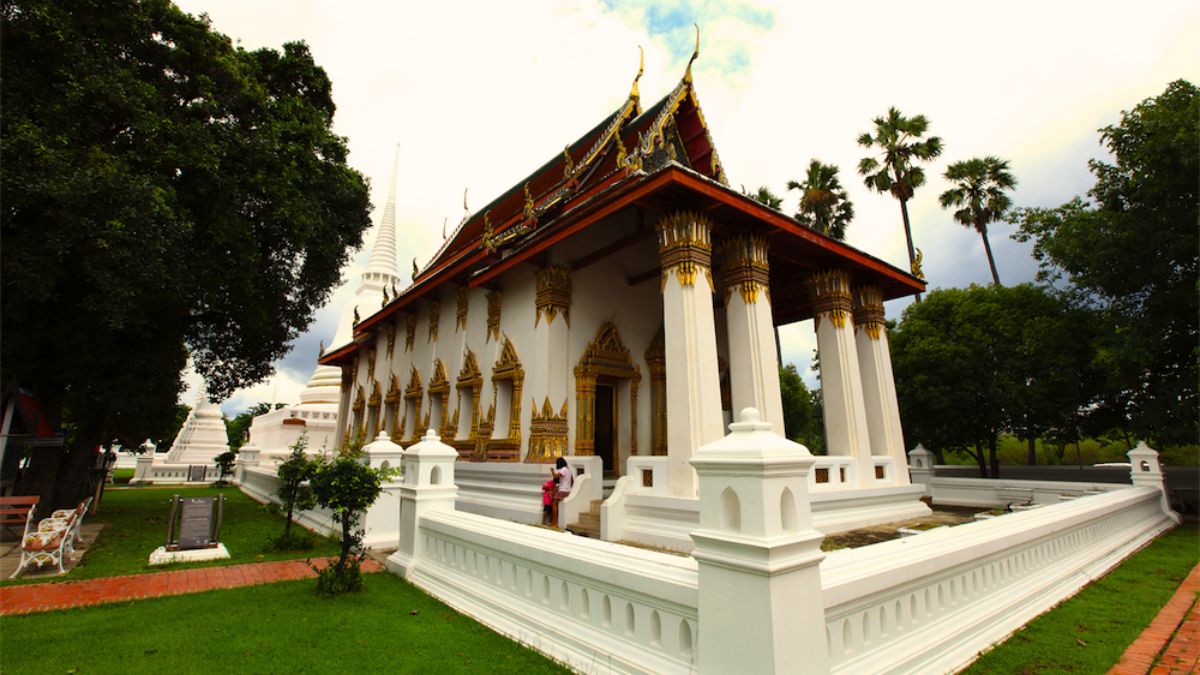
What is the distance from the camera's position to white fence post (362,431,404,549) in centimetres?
771

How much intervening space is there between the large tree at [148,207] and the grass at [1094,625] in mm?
10403

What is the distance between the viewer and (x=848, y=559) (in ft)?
10.2

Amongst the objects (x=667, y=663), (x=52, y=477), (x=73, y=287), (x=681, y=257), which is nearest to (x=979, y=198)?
(x=681, y=257)

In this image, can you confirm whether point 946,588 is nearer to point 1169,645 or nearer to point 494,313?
point 1169,645

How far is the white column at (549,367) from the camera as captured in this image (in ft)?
32.2

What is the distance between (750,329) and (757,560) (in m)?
6.62

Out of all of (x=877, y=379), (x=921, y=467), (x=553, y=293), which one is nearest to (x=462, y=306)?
(x=553, y=293)

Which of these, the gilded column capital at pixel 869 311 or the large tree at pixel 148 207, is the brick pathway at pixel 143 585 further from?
the gilded column capital at pixel 869 311

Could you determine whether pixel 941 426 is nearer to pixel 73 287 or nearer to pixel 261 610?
pixel 261 610

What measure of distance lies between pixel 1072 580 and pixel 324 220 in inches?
529

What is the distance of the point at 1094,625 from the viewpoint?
429 centimetres

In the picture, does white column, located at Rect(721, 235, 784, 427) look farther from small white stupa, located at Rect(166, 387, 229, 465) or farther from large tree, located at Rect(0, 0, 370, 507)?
small white stupa, located at Rect(166, 387, 229, 465)

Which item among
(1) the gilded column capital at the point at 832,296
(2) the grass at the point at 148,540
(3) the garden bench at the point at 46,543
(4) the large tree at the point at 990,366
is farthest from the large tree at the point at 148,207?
(4) the large tree at the point at 990,366

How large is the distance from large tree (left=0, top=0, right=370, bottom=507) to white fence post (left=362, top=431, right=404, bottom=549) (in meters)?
4.00
